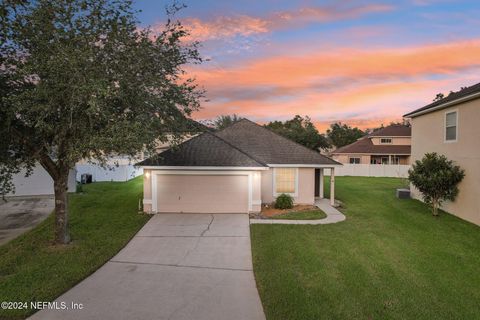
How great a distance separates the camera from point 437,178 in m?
13.1

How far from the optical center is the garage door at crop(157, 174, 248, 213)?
14.2 meters

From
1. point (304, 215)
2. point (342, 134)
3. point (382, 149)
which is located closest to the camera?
point (304, 215)

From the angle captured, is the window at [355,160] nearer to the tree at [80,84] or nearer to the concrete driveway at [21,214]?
the concrete driveway at [21,214]

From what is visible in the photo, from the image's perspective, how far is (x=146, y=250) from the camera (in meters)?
9.16

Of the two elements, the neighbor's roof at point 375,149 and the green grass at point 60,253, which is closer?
the green grass at point 60,253

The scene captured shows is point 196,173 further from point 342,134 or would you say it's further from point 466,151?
point 342,134

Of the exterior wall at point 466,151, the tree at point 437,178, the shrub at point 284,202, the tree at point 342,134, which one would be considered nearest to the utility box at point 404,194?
the exterior wall at point 466,151

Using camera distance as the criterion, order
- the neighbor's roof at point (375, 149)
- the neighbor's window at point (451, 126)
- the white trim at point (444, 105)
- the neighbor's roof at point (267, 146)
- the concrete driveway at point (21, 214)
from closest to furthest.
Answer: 1. the concrete driveway at point (21, 214)
2. the white trim at point (444, 105)
3. the neighbor's window at point (451, 126)
4. the neighbor's roof at point (267, 146)
5. the neighbor's roof at point (375, 149)

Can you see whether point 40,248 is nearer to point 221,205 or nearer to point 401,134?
point 221,205

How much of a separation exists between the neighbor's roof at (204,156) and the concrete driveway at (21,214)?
5232 millimetres

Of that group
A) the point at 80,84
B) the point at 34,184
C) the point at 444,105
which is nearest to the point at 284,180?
the point at 444,105

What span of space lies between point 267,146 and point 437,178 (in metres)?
8.59

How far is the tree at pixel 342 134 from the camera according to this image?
6412cm

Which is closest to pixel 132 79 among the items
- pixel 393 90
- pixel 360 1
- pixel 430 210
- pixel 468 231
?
pixel 360 1
